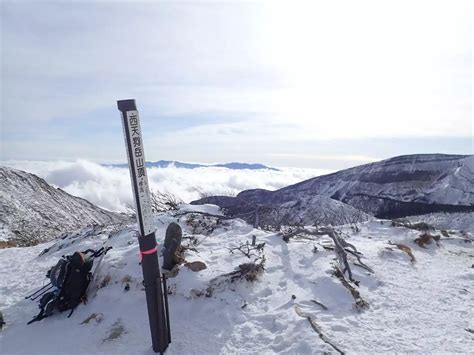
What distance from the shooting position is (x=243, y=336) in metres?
5.73

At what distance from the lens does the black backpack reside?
275 inches

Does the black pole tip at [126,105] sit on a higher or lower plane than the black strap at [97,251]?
higher

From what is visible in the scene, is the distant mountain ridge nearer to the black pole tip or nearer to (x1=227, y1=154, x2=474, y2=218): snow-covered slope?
(x1=227, y1=154, x2=474, y2=218): snow-covered slope

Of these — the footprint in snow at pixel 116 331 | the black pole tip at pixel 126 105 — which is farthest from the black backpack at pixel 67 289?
the black pole tip at pixel 126 105

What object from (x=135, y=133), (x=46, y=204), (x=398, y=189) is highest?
(x=135, y=133)

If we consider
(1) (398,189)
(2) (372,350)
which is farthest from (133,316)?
(1) (398,189)

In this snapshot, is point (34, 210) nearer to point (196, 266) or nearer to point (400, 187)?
point (196, 266)

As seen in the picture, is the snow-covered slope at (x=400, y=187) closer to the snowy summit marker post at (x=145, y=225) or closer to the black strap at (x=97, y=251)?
the black strap at (x=97, y=251)

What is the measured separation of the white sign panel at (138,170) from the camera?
4.78 meters

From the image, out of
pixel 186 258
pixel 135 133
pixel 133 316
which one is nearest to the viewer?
pixel 135 133

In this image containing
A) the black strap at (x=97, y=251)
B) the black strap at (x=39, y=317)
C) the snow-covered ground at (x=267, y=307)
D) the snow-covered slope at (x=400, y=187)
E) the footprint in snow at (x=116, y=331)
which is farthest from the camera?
the snow-covered slope at (x=400, y=187)

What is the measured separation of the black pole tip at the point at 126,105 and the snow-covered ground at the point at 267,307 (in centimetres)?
420

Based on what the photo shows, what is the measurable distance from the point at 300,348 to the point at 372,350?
1.21 m

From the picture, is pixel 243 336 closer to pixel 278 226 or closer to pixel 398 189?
pixel 278 226
